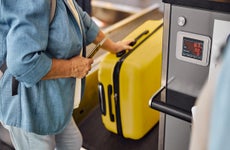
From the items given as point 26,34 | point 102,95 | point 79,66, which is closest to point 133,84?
point 102,95

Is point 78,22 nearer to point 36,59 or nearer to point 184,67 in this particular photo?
point 36,59

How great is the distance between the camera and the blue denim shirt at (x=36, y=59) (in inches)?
Result: 32.3

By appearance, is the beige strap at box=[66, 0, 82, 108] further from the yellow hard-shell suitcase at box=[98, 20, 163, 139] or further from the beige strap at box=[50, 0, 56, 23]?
the yellow hard-shell suitcase at box=[98, 20, 163, 139]

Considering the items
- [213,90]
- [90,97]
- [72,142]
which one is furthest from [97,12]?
[213,90]

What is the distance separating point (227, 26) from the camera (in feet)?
2.51

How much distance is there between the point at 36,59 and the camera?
85 centimetres

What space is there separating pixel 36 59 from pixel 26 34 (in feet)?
0.24

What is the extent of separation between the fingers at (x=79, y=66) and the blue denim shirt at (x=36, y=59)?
0.07ft

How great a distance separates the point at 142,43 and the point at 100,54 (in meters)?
0.60

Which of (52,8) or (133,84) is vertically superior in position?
(52,8)

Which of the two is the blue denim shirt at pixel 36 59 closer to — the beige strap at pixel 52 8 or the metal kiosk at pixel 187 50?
the beige strap at pixel 52 8

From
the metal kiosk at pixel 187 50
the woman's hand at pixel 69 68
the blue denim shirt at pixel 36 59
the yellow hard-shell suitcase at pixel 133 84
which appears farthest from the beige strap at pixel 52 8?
the yellow hard-shell suitcase at pixel 133 84

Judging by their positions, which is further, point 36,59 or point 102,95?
point 102,95

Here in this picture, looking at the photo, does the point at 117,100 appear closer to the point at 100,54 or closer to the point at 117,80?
the point at 117,80
